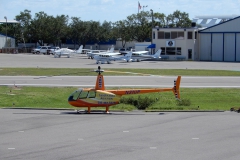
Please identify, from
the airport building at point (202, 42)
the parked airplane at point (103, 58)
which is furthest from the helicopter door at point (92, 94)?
the airport building at point (202, 42)

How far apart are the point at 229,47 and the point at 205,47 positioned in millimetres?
4727

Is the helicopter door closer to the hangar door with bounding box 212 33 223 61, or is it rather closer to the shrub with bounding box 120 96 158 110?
the shrub with bounding box 120 96 158 110

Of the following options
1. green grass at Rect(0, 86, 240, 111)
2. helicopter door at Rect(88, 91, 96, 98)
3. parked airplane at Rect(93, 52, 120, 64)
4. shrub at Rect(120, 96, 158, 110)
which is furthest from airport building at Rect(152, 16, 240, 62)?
helicopter door at Rect(88, 91, 96, 98)

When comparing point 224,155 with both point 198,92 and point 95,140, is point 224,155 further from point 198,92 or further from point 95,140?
point 198,92

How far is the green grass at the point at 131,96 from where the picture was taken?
2686 centimetres

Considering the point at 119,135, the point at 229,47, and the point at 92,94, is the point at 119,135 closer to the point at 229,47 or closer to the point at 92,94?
the point at 92,94

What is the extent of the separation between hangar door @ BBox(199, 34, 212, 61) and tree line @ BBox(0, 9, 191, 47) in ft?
122

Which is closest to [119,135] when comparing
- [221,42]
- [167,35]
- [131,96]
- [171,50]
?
[131,96]

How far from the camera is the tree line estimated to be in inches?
4966

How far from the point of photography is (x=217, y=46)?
85.5 metres

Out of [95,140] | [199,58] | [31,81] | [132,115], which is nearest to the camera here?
[95,140]

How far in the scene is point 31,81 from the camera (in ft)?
133

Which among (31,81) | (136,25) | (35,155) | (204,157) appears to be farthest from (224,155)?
(136,25)

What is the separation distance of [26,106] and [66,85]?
10.1 meters
